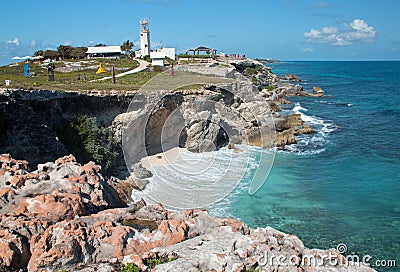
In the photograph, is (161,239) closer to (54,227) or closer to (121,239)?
(121,239)

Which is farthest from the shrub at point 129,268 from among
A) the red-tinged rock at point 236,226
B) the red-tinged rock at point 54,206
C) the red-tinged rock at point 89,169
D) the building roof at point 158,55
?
the building roof at point 158,55

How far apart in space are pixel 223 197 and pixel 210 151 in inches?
359

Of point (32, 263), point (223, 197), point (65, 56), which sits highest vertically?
point (65, 56)

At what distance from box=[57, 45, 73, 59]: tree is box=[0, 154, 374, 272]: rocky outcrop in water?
58.5m

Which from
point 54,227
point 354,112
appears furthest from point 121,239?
point 354,112

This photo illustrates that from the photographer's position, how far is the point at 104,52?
73625 mm

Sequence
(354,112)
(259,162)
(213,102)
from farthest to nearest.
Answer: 1. (354,112)
2. (213,102)
3. (259,162)

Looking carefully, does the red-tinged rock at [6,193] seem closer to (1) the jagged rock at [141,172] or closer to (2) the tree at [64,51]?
(1) the jagged rock at [141,172]

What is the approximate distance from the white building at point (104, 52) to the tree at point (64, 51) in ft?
13.8

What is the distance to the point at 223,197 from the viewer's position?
23.2m

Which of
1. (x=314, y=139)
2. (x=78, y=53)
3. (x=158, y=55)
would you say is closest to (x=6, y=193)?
(x=314, y=139)

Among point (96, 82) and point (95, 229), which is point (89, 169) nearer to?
point (95, 229)

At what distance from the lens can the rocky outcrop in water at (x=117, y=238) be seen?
349 inches

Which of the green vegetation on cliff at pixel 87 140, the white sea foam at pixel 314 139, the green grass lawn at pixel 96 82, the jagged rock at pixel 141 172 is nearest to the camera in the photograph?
the green vegetation on cliff at pixel 87 140
